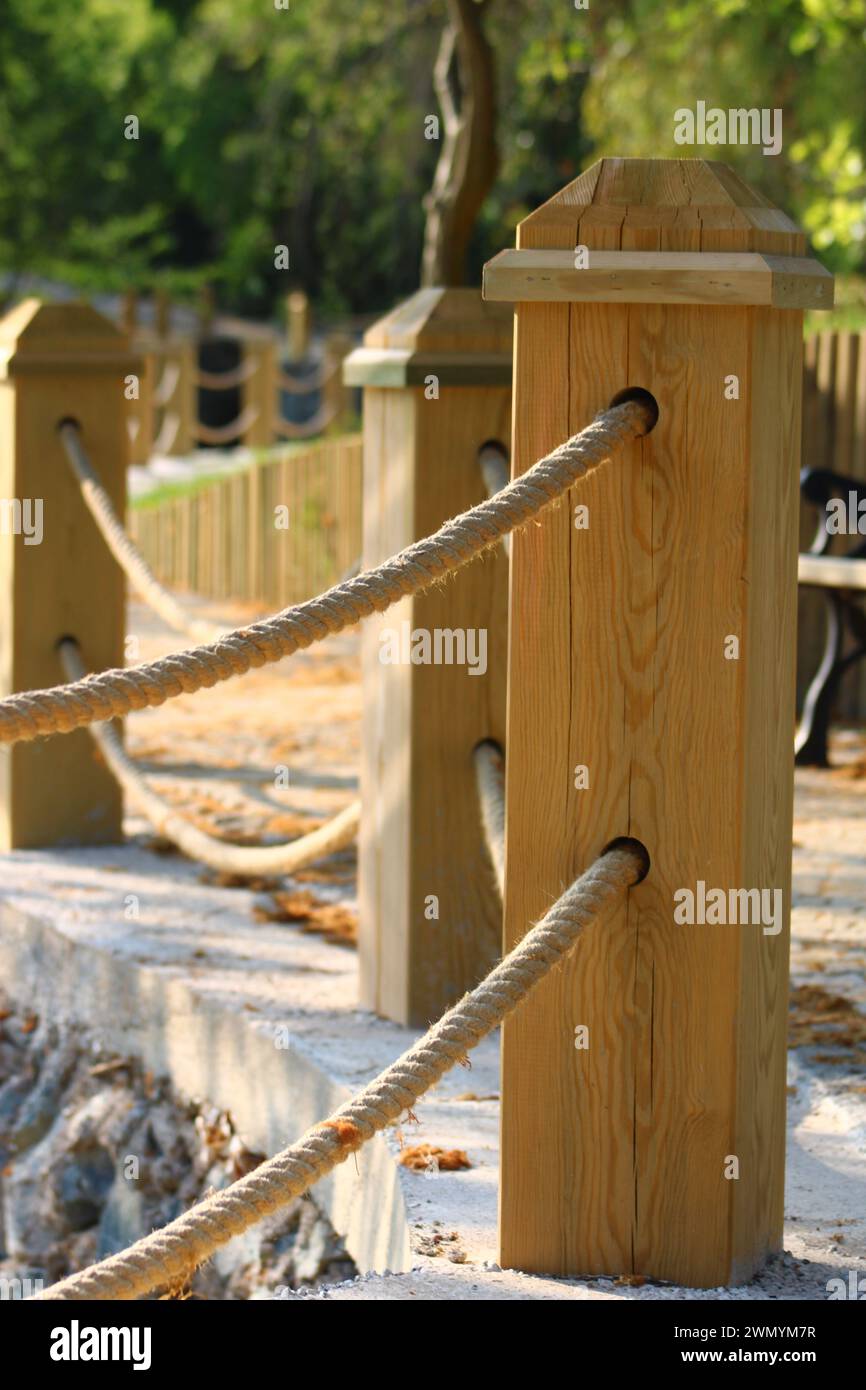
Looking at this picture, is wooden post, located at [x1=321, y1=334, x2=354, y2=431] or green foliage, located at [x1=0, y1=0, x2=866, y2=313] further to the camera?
wooden post, located at [x1=321, y1=334, x2=354, y2=431]

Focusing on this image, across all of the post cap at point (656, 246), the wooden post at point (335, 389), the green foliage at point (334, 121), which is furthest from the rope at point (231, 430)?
the post cap at point (656, 246)

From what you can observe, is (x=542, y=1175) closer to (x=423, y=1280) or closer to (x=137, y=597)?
(x=423, y=1280)

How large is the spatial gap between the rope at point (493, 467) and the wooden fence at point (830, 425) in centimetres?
415

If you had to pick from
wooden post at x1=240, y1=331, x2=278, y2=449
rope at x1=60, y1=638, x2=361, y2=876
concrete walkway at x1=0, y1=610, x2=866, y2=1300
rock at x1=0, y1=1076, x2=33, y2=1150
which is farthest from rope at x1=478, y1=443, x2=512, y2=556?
wooden post at x1=240, y1=331, x2=278, y2=449

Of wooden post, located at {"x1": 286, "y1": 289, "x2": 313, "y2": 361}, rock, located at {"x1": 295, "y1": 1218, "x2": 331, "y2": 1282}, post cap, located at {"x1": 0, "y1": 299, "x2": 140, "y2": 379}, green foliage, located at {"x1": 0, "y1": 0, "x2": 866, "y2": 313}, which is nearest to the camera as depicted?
rock, located at {"x1": 295, "y1": 1218, "x2": 331, "y2": 1282}

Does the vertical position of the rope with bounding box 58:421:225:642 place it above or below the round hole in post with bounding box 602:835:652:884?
above

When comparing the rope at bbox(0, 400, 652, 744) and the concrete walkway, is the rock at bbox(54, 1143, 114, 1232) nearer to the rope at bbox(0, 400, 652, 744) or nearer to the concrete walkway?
the concrete walkway

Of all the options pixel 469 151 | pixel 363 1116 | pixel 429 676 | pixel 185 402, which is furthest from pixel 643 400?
pixel 185 402

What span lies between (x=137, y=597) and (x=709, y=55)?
550 centimetres

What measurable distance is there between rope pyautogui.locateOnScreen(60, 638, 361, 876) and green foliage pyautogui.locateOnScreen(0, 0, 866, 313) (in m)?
7.10

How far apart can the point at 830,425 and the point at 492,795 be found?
184 inches

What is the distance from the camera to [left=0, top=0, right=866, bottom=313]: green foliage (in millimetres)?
13555

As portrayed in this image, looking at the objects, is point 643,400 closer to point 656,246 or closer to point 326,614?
point 656,246

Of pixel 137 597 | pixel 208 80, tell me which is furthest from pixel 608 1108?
pixel 208 80
